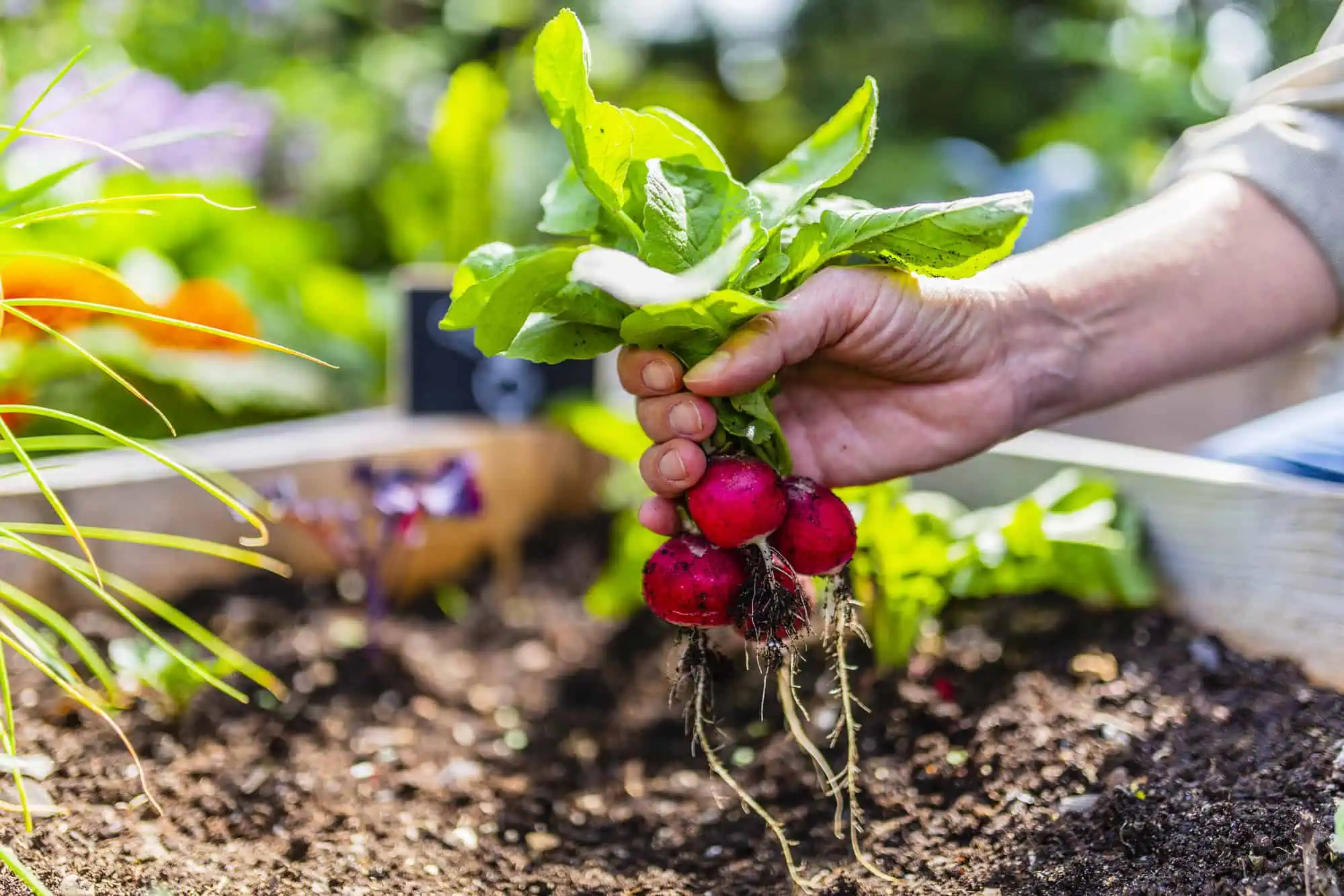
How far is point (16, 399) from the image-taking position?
1.76 meters

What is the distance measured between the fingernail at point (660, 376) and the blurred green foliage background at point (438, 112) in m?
1.33

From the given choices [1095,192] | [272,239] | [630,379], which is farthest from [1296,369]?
[272,239]

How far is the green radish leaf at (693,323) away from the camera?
33.1 inches

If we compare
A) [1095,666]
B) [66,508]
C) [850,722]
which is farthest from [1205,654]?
[66,508]

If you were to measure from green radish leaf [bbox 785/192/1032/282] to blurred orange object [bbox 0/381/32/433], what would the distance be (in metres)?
1.44

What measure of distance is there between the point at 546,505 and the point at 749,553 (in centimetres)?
130

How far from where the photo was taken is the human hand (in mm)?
925

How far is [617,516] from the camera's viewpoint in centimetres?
230

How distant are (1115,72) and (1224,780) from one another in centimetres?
319

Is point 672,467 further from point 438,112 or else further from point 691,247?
point 438,112

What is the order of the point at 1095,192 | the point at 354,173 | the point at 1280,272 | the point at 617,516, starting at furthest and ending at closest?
1. the point at 354,173
2. the point at 1095,192
3. the point at 617,516
4. the point at 1280,272

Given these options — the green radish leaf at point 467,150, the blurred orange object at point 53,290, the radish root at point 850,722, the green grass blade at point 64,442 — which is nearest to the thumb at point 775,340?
the radish root at point 850,722

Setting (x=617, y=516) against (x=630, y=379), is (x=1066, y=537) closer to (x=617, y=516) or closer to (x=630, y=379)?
(x=630, y=379)

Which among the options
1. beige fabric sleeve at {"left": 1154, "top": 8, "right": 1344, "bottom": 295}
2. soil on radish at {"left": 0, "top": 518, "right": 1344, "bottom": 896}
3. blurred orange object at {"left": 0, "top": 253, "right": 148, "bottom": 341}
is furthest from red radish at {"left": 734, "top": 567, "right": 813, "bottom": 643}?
blurred orange object at {"left": 0, "top": 253, "right": 148, "bottom": 341}
